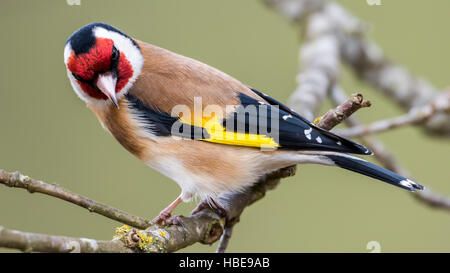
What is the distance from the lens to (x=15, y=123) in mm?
4605

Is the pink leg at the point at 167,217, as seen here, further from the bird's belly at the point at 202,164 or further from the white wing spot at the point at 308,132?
the white wing spot at the point at 308,132

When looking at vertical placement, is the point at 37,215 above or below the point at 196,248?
above

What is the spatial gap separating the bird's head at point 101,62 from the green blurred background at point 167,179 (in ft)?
4.19

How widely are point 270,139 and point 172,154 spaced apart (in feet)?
1.71

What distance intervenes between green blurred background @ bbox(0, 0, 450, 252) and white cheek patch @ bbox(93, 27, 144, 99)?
127 centimetres

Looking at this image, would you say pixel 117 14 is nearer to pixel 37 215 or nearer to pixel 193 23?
pixel 193 23

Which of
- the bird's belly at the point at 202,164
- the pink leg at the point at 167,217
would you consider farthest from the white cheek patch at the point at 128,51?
the pink leg at the point at 167,217

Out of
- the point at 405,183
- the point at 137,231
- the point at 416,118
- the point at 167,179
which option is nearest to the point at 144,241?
the point at 137,231

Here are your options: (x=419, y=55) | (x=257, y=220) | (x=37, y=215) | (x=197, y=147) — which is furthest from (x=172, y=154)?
(x=419, y=55)

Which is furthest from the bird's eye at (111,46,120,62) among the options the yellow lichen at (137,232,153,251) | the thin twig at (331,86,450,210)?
the thin twig at (331,86,450,210)

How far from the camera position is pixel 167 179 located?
4.88m

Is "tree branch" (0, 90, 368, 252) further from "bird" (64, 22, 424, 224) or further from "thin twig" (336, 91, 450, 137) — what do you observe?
"thin twig" (336, 91, 450, 137)

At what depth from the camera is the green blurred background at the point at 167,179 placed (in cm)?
438

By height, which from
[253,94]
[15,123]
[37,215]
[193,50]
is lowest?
[37,215]
